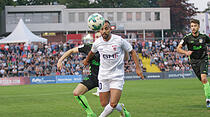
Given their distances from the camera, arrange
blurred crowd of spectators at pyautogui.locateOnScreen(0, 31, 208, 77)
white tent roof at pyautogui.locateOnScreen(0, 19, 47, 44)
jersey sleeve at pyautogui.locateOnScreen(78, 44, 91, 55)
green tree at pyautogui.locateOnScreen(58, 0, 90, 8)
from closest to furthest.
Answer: jersey sleeve at pyautogui.locateOnScreen(78, 44, 91, 55)
blurred crowd of spectators at pyautogui.locateOnScreen(0, 31, 208, 77)
white tent roof at pyautogui.locateOnScreen(0, 19, 47, 44)
green tree at pyautogui.locateOnScreen(58, 0, 90, 8)

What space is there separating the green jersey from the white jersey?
4.36 metres

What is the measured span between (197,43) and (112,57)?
481 centimetres

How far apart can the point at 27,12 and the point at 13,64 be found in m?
39.0

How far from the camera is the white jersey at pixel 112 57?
369 inches

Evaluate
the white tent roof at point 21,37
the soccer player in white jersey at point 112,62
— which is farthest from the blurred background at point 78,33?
the soccer player in white jersey at point 112,62

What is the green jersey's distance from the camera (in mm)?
13258

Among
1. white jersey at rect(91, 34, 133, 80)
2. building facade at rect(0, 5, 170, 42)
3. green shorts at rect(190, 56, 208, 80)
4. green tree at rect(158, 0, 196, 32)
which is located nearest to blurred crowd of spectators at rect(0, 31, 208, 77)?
green shorts at rect(190, 56, 208, 80)

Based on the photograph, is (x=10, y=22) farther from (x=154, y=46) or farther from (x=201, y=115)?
(x=201, y=115)

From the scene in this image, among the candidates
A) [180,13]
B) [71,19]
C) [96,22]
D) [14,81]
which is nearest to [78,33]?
[71,19]

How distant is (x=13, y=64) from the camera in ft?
137

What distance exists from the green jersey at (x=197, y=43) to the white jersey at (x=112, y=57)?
14.3ft

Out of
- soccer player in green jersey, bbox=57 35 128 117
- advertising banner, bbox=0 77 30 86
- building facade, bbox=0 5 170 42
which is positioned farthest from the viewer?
building facade, bbox=0 5 170 42


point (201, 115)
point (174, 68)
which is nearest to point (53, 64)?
point (174, 68)

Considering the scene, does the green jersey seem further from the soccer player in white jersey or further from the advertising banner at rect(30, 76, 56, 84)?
the advertising banner at rect(30, 76, 56, 84)
